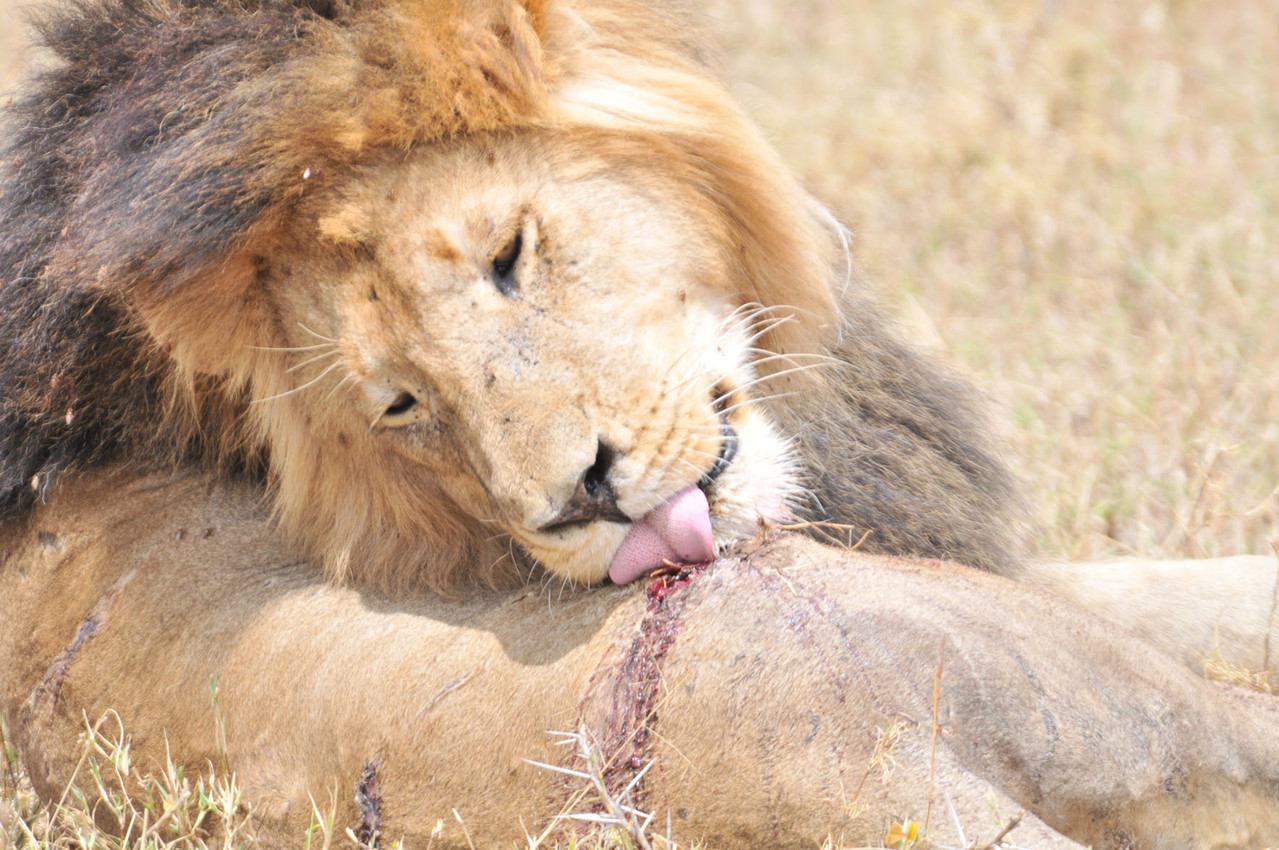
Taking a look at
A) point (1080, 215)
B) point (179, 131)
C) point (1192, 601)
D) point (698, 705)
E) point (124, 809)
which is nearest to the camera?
point (698, 705)

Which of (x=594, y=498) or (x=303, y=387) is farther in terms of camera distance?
(x=303, y=387)

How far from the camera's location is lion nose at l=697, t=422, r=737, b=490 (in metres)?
2.42

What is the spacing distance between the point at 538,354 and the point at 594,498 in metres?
0.26

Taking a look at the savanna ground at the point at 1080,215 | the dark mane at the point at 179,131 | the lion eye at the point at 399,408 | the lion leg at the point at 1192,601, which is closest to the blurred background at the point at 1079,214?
the savanna ground at the point at 1080,215

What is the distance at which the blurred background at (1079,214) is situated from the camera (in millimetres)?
3832

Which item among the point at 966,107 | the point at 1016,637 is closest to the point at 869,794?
the point at 1016,637

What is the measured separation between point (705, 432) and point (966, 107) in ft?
13.3

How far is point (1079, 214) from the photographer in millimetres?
5281

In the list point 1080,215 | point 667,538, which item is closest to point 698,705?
point 667,538

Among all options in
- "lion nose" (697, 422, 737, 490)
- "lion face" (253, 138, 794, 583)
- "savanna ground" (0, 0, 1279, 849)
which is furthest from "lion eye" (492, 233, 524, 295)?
"savanna ground" (0, 0, 1279, 849)

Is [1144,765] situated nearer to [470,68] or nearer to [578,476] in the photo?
[578,476]

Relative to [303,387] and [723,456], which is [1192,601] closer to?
[723,456]

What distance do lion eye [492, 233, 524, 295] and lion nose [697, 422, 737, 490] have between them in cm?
43

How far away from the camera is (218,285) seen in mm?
2506
